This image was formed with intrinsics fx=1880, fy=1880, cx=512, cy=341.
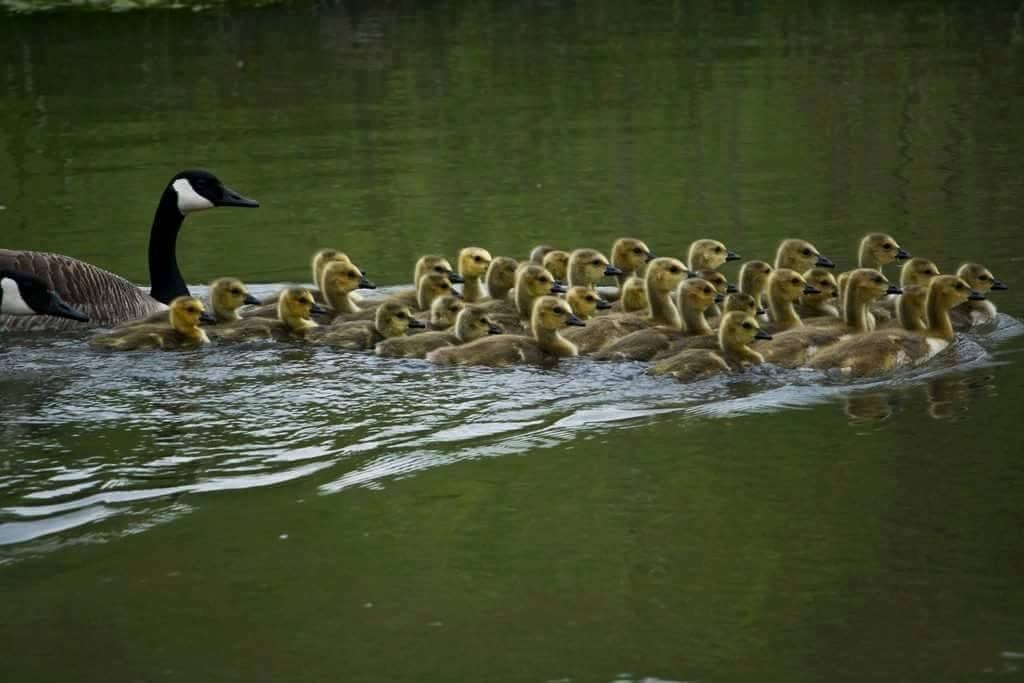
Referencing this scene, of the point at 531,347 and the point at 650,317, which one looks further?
the point at 650,317

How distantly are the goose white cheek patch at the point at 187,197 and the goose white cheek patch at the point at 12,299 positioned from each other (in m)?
1.71

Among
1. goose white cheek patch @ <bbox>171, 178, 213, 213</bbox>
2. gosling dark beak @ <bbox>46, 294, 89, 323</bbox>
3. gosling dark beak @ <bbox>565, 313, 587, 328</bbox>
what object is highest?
goose white cheek patch @ <bbox>171, 178, 213, 213</bbox>

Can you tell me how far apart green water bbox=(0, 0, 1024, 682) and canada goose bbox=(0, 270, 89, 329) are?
0.21 m

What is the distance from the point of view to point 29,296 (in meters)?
11.2

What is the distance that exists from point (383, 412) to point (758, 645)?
332cm

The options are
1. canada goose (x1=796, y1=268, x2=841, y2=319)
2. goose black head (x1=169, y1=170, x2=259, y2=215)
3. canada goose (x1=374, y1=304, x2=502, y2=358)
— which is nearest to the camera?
canada goose (x1=374, y1=304, x2=502, y2=358)

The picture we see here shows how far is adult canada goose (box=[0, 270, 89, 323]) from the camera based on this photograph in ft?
36.6

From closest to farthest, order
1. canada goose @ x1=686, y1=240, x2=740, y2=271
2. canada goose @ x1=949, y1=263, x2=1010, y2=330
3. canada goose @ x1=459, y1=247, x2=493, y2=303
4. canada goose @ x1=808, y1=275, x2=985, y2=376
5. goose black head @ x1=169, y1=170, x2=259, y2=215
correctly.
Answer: canada goose @ x1=808, y1=275, x2=985, y2=376
canada goose @ x1=949, y1=263, x2=1010, y2=330
canada goose @ x1=459, y1=247, x2=493, y2=303
canada goose @ x1=686, y1=240, x2=740, y2=271
goose black head @ x1=169, y1=170, x2=259, y2=215

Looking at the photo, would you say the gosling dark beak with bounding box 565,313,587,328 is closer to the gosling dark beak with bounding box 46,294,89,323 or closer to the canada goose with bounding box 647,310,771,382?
the canada goose with bounding box 647,310,771,382

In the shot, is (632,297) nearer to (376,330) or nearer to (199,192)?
(376,330)

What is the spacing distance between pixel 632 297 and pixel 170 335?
2766mm

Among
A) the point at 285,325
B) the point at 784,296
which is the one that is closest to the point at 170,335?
the point at 285,325

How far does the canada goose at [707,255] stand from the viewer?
11.7m

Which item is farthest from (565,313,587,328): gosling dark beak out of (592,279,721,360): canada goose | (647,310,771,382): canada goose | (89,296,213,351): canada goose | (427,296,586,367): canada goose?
(89,296,213,351): canada goose
